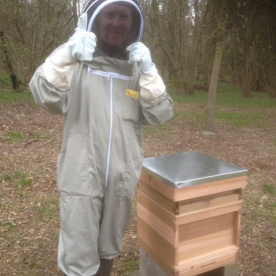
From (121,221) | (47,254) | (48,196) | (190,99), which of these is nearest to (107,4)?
(121,221)

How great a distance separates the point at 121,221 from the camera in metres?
1.80

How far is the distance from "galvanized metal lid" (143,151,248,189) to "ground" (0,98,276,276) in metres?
0.89

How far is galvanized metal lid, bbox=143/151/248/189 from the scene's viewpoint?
6.08 feet

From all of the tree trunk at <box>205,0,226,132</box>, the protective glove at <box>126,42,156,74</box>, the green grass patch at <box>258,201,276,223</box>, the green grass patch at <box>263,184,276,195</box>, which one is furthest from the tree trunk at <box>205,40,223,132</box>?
the protective glove at <box>126,42,156,74</box>

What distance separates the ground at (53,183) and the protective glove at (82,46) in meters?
1.60

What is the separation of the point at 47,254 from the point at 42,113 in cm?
549

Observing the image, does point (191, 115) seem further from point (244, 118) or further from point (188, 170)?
point (188, 170)

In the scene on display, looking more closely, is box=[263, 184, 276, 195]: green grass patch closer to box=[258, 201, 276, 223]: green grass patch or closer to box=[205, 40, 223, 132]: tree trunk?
box=[258, 201, 276, 223]: green grass patch

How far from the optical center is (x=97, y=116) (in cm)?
167

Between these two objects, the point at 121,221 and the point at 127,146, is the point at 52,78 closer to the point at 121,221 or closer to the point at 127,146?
the point at 127,146

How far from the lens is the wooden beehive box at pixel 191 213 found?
188 cm

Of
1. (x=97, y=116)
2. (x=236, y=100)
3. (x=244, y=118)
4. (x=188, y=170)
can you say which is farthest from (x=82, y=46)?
(x=236, y=100)

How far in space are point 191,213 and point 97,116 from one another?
74 cm

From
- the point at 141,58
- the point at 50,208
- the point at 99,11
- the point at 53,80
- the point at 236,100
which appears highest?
the point at 99,11
